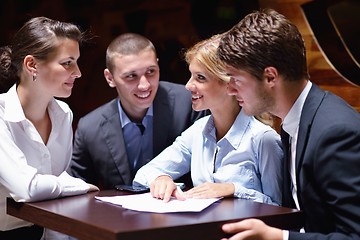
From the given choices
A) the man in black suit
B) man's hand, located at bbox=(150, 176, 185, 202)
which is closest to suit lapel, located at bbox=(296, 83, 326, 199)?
the man in black suit

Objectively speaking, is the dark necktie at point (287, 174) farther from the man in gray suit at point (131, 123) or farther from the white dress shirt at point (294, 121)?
the man in gray suit at point (131, 123)

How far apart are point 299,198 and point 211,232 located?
1.39 ft

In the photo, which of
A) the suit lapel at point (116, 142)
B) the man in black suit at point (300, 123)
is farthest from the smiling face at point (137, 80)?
the man in black suit at point (300, 123)

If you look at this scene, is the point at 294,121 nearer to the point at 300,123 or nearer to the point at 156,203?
the point at 300,123

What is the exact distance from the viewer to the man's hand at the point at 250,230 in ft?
6.90

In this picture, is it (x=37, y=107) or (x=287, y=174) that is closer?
(x=287, y=174)

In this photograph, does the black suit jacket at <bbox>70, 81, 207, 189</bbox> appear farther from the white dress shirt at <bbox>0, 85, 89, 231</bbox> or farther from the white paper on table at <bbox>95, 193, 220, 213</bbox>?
the white paper on table at <bbox>95, 193, 220, 213</bbox>

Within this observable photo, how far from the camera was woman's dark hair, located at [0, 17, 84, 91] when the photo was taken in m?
2.88

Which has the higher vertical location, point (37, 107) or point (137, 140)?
point (37, 107)

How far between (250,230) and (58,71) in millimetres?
1207

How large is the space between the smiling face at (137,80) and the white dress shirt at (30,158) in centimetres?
48

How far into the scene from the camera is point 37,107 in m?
2.89

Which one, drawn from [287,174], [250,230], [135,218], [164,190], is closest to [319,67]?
[287,174]

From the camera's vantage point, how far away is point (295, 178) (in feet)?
8.09
